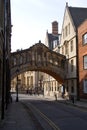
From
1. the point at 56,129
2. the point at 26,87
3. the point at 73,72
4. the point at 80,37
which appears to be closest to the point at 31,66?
the point at 73,72

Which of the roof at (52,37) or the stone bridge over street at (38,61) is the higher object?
the roof at (52,37)

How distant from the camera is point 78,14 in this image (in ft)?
183

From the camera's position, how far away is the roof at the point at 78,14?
5361 cm

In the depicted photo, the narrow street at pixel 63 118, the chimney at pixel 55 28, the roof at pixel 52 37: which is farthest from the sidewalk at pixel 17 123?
the chimney at pixel 55 28

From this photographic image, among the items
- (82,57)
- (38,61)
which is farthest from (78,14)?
(82,57)

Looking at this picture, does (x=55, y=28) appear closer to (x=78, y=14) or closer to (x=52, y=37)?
(x=52, y=37)

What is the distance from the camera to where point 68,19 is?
5528 centimetres

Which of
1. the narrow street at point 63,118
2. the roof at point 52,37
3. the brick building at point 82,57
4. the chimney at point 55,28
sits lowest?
the narrow street at point 63,118

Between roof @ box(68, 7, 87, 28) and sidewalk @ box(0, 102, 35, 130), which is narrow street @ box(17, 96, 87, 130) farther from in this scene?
roof @ box(68, 7, 87, 28)

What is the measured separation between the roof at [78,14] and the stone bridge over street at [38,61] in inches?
270

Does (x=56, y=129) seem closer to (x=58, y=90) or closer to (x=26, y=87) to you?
(x=58, y=90)

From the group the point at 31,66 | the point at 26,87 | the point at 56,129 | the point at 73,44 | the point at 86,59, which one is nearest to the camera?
Answer: the point at 56,129

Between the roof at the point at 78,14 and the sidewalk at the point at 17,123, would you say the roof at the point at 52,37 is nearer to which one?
the roof at the point at 78,14

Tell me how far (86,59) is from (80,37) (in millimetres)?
3985
